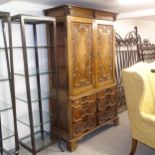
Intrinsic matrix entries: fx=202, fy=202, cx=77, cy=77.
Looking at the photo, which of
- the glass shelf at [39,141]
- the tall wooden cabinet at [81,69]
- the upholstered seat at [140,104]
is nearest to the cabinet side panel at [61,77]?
the tall wooden cabinet at [81,69]

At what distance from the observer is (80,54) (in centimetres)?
279

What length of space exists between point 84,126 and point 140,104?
103 centimetres

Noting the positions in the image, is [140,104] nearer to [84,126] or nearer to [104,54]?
[84,126]

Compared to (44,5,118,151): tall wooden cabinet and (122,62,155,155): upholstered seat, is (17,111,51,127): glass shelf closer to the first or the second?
(44,5,118,151): tall wooden cabinet

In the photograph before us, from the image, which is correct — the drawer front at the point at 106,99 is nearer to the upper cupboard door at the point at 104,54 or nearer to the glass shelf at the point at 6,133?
the upper cupboard door at the point at 104,54

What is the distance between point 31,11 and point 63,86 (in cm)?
114

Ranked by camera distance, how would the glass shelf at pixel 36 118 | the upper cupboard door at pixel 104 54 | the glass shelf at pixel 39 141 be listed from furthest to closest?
the upper cupboard door at pixel 104 54
the glass shelf at pixel 36 118
the glass shelf at pixel 39 141

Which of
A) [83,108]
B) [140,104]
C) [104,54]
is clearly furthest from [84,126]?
[104,54]

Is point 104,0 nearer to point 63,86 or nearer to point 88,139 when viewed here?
point 63,86

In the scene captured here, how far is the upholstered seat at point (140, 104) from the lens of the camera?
2.19 metres

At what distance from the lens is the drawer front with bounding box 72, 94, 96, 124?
2.78m

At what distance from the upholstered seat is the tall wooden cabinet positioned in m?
0.71

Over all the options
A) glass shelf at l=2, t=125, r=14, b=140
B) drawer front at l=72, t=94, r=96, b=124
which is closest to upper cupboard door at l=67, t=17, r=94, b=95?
drawer front at l=72, t=94, r=96, b=124

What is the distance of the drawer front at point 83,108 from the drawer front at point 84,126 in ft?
0.20
